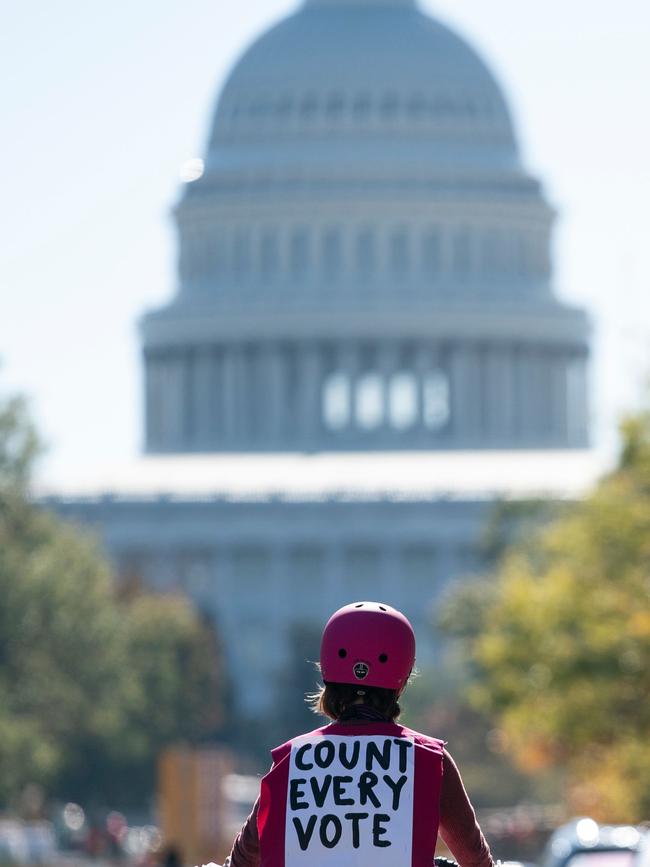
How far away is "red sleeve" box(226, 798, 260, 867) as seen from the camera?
9.30 meters

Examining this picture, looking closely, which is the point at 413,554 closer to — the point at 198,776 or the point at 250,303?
the point at 250,303

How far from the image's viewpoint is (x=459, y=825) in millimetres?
9266

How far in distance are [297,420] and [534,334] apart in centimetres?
1517

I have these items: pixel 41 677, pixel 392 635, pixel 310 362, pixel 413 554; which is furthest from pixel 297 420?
pixel 392 635

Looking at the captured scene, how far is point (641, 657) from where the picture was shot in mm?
51750

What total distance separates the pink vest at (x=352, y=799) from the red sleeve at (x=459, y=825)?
24mm

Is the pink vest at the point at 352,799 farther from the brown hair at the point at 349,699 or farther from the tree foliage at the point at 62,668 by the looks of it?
the tree foliage at the point at 62,668

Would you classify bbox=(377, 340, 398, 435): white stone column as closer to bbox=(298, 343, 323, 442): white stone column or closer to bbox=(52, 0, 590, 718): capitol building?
bbox=(52, 0, 590, 718): capitol building

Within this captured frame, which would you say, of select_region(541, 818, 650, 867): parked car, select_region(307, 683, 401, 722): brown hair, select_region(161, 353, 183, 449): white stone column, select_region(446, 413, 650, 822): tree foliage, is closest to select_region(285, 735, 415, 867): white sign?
select_region(307, 683, 401, 722): brown hair

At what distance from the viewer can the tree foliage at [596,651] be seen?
52.9m

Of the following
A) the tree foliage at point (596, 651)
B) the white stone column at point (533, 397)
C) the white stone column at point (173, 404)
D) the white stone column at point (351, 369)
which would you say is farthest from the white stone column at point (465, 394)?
the tree foliage at point (596, 651)

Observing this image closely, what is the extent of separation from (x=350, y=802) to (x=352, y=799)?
12mm

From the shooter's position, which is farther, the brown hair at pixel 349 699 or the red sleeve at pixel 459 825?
the brown hair at pixel 349 699

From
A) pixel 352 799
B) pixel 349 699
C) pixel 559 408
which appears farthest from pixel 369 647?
pixel 559 408
